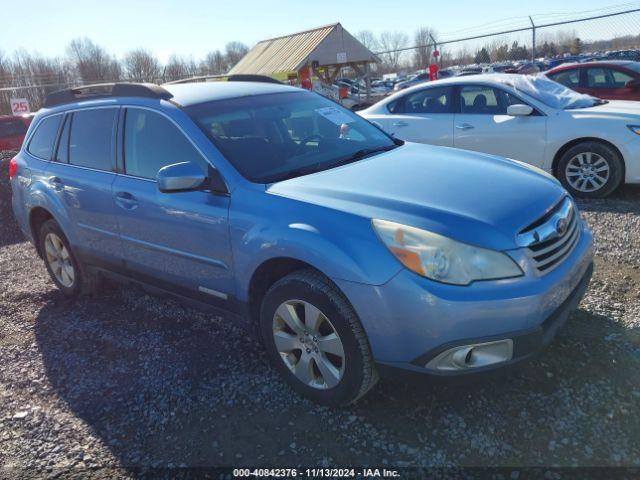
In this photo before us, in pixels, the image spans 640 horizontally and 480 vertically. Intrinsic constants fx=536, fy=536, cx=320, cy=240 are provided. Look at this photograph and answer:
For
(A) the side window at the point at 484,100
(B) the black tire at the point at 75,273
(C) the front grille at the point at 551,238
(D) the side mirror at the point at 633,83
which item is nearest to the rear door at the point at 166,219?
(B) the black tire at the point at 75,273

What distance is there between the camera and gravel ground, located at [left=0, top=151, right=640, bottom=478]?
258 cm

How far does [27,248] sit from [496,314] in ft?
22.0

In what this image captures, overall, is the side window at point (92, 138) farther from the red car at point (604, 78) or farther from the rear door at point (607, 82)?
the rear door at point (607, 82)

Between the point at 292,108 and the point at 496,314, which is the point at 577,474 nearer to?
the point at 496,314

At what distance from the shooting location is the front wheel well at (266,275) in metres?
2.88

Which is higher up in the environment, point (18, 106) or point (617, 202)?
point (18, 106)

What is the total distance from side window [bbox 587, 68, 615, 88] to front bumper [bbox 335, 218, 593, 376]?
828 cm

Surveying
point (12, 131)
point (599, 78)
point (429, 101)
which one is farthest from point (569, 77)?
point (12, 131)

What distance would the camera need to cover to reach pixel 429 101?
7.48 m

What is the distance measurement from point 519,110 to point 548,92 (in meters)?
0.71

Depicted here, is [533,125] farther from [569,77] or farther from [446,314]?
[446,314]

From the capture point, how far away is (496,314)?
2.42m

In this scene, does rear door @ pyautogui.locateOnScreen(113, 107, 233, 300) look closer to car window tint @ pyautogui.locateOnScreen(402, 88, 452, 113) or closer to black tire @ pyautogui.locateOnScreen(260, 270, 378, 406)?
black tire @ pyautogui.locateOnScreen(260, 270, 378, 406)

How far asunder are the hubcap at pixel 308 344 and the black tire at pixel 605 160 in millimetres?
4820
